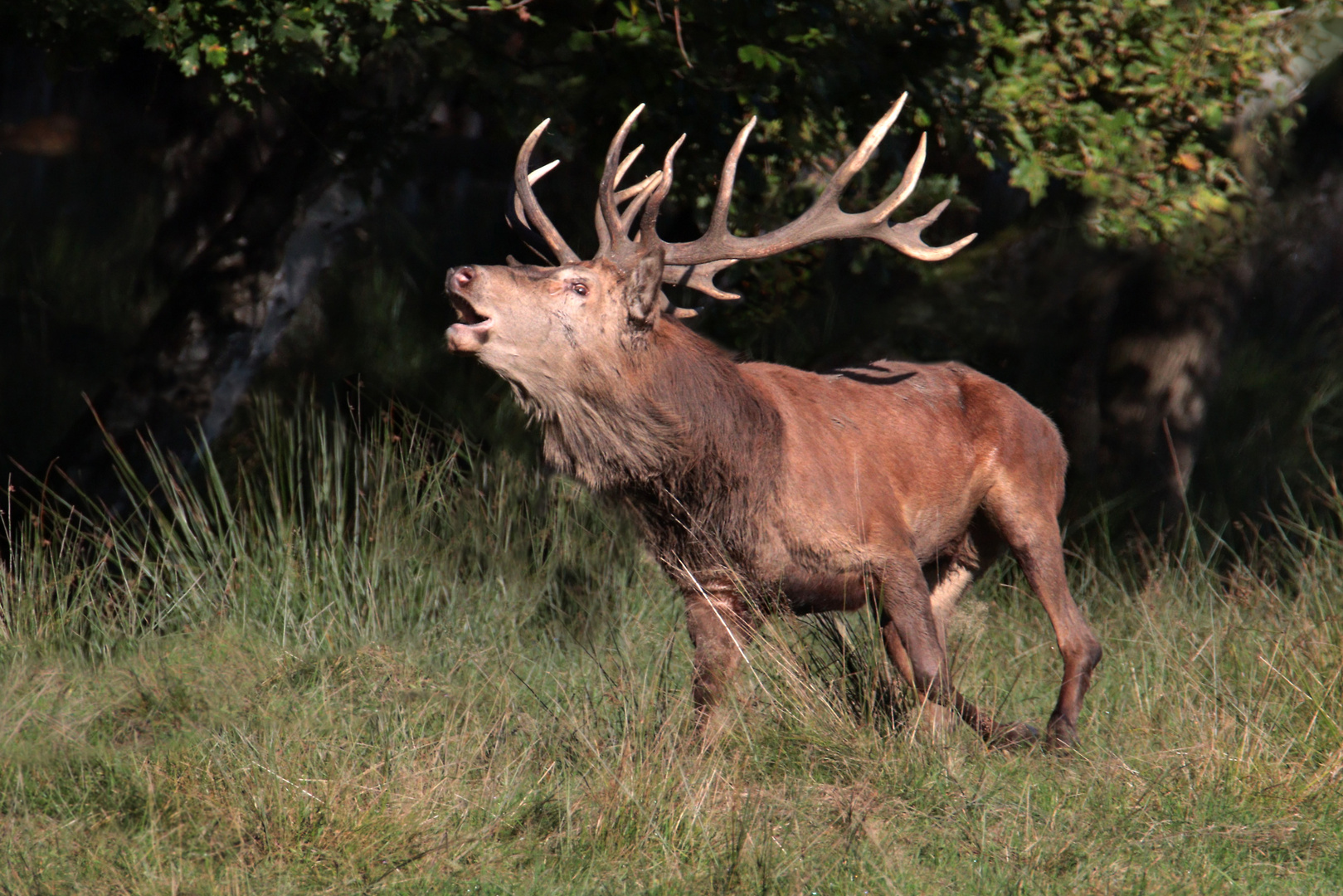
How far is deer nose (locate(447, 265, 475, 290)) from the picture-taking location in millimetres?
4602

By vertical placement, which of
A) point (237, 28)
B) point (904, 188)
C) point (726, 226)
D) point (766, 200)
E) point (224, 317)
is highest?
point (237, 28)

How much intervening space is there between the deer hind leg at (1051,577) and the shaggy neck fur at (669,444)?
1247 millimetres

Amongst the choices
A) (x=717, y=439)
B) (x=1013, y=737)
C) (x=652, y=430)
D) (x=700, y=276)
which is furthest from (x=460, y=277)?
(x=1013, y=737)

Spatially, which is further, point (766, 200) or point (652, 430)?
point (766, 200)

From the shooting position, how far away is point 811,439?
199 inches

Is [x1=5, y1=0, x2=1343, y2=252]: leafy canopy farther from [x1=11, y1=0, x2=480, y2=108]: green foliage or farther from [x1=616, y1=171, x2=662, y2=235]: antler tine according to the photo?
[x1=616, y1=171, x2=662, y2=235]: antler tine

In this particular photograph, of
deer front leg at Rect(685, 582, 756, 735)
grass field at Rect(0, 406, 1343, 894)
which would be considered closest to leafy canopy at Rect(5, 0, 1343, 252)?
grass field at Rect(0, 406, 1343, 894)

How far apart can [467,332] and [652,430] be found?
70 cm

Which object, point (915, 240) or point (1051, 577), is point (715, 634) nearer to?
point (1051, 577)

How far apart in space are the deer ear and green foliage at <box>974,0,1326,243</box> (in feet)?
8.12

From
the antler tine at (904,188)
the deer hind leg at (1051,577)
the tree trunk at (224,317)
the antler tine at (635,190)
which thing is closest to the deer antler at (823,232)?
the antler tine at (904,188)

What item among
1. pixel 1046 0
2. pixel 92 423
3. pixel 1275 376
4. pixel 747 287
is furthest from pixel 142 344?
pixel 1275 376

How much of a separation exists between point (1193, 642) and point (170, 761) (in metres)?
3.74

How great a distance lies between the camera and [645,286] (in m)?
4.80
